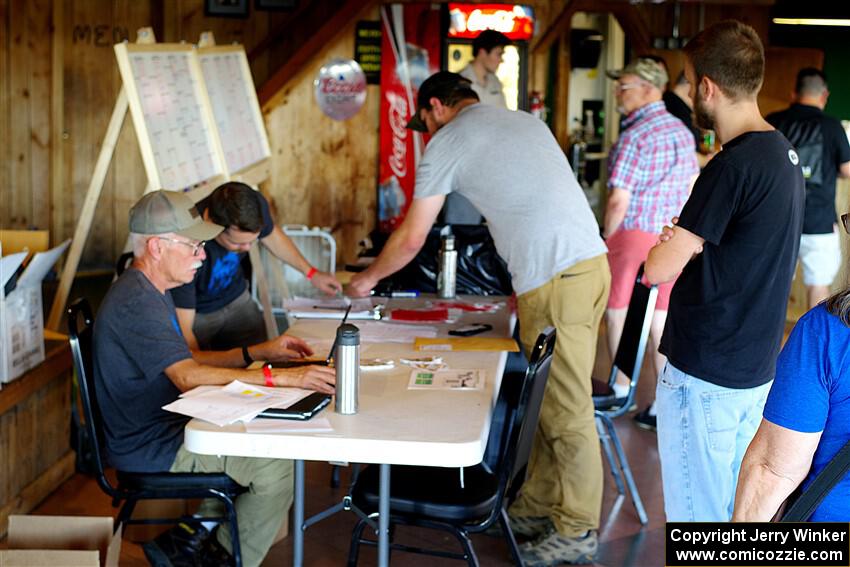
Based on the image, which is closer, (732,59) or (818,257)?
(732,59)

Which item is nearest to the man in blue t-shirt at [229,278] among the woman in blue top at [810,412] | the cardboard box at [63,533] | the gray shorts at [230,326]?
the gray shorts at [230,326]

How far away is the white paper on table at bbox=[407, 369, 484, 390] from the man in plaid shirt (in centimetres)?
249

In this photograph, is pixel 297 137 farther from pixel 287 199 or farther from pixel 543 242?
pixel 543 242

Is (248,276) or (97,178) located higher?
(97,178)

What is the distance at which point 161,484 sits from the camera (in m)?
3.45

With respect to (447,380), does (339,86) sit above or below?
above

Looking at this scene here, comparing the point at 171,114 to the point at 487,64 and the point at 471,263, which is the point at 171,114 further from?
the point at 487,64

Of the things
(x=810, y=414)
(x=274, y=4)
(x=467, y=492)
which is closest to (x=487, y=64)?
(x=274, y=4)

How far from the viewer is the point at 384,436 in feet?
8.76

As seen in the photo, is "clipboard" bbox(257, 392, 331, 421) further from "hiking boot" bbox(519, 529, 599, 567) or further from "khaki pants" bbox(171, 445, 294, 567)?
"hiking boot" bbox(519, 529, 599, 567)

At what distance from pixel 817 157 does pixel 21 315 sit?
4.94 m

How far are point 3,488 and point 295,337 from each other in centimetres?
138

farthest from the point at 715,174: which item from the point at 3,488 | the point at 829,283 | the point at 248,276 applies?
the point at 829,283

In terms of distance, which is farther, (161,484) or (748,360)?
(161,484)
